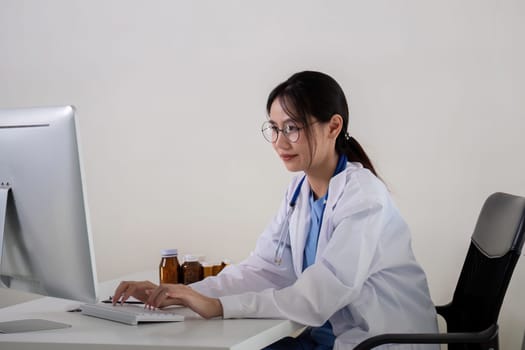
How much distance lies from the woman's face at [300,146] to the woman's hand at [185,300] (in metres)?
0.51

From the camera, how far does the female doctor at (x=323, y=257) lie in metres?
1.56

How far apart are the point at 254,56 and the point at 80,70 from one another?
90cm

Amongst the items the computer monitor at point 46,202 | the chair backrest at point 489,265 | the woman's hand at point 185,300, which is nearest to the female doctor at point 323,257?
the woman's hand at point 185,300

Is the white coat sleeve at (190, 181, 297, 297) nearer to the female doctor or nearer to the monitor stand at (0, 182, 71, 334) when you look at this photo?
the female doctor

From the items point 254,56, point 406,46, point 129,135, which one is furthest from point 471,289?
point 129,135

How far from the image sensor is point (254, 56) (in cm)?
287

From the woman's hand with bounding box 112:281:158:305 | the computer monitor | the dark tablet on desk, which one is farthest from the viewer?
the woman's hand with bounding box 112:281:158:305

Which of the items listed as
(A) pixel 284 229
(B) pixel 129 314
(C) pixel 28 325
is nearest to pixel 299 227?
(A) pixel 284 229

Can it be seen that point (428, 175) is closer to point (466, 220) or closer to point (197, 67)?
point (466, 220)

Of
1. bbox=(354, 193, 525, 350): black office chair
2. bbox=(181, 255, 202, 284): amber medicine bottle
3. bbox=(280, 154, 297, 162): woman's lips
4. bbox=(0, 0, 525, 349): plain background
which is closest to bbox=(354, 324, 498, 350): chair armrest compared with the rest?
bbox=(354, 193, 525, 350): black office chair

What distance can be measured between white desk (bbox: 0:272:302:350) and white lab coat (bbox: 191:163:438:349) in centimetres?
6

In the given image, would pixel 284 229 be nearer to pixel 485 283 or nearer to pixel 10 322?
pixel 485 283

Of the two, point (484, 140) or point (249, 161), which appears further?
point (249, 161)

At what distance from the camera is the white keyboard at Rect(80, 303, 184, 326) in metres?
1.47
